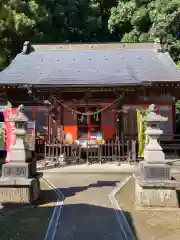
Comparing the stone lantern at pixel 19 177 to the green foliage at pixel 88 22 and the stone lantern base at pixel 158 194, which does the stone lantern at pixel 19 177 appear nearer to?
the stone lantern base at pixel 158 194

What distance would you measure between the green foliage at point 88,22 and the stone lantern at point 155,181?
15.8 metres

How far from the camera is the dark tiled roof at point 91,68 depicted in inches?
510

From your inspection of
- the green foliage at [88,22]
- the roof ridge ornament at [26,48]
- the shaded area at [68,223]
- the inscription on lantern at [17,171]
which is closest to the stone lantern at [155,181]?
the shaded area at [68,223]

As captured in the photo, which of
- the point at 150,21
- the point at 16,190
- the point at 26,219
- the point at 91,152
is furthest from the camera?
the point at 150,21

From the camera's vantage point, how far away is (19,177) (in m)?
6.73

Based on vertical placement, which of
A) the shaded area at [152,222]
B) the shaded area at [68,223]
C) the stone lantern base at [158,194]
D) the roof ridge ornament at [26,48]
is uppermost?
the roof ridge ornament at [26,48]

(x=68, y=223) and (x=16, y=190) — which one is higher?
(x=16, y=190)

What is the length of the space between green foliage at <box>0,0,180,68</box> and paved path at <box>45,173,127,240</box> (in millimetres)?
14163

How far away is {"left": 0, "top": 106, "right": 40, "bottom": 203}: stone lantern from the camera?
660cm

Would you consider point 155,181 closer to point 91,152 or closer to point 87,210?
point 87,210

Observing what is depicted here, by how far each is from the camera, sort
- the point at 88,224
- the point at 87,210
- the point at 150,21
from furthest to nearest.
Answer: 1. the point at 150,21
2. the point at 87,210
3. the point at 88,224

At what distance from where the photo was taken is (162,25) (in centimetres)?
2141

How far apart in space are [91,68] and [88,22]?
53.4ft

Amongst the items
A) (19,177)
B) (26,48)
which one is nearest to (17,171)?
(19,177)
